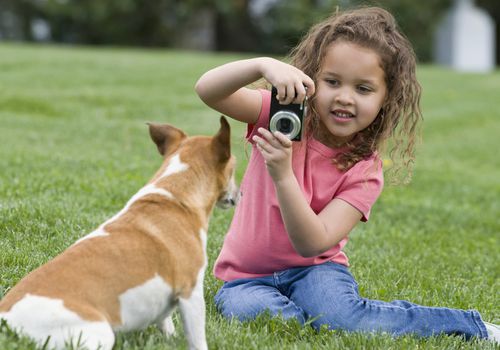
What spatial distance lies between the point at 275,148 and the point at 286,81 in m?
0.30

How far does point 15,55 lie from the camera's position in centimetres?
1828

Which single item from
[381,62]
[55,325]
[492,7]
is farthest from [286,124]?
[492,7]

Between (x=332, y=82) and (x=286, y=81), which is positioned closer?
(x=286, y=81)

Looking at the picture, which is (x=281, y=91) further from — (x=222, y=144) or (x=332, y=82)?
(x=332, y=82)

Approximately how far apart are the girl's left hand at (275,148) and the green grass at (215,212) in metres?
0.79

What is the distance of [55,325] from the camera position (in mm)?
2820

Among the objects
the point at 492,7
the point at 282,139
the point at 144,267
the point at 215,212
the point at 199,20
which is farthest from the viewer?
the point at 492,7

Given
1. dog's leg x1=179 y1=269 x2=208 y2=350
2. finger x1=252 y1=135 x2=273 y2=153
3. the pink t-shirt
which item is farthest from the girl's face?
dog's leg x1=179 y1=269 x2=208 y2=350

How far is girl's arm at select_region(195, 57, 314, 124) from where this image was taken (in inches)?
134

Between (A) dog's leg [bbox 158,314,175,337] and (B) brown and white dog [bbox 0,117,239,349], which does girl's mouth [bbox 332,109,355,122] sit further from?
(A) dog's leg [bbox 158,314,175,337]

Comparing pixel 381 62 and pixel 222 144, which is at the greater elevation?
pixel 381 62

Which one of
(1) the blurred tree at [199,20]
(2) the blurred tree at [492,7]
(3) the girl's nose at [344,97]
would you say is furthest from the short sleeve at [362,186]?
(2) the blurred tree at [492,7]

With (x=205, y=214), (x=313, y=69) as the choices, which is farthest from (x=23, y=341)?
(x=313, y=69)

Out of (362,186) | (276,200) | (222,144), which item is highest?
(222,144)
